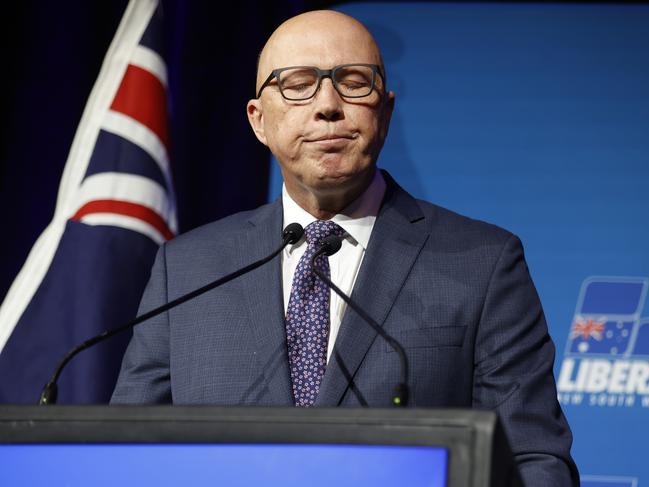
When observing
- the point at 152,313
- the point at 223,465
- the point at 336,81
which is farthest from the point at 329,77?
the point at 223,465

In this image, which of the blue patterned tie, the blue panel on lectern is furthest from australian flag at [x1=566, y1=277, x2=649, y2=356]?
the blue panel on lectern

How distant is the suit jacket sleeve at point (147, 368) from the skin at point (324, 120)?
0.39 m

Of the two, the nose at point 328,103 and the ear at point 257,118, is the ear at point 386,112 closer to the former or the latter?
the nose at point 328,103

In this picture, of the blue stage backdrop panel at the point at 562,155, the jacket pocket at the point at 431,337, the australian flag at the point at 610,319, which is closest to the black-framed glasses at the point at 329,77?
the jacket pocket at the point at 431,337

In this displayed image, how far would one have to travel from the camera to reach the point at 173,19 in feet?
9.69

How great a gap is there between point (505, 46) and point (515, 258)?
1002 millimetres

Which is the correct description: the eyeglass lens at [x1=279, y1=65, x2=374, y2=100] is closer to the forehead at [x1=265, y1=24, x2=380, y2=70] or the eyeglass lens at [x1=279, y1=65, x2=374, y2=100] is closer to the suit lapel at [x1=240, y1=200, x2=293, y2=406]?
the forehead at [x1=265, y1=24, x2=380, y2=70]

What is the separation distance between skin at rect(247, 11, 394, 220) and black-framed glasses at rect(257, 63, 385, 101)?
0.01 m

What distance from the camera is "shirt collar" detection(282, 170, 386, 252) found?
1.87 meters

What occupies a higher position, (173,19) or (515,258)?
(173,19)

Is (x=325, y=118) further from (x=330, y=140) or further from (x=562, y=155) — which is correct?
(x=562, y=155)

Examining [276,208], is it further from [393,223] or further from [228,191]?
[228,191]

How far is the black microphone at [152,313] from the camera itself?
1280mm

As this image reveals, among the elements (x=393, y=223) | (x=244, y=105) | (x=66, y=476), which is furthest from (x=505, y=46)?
(x=66, y=476)
